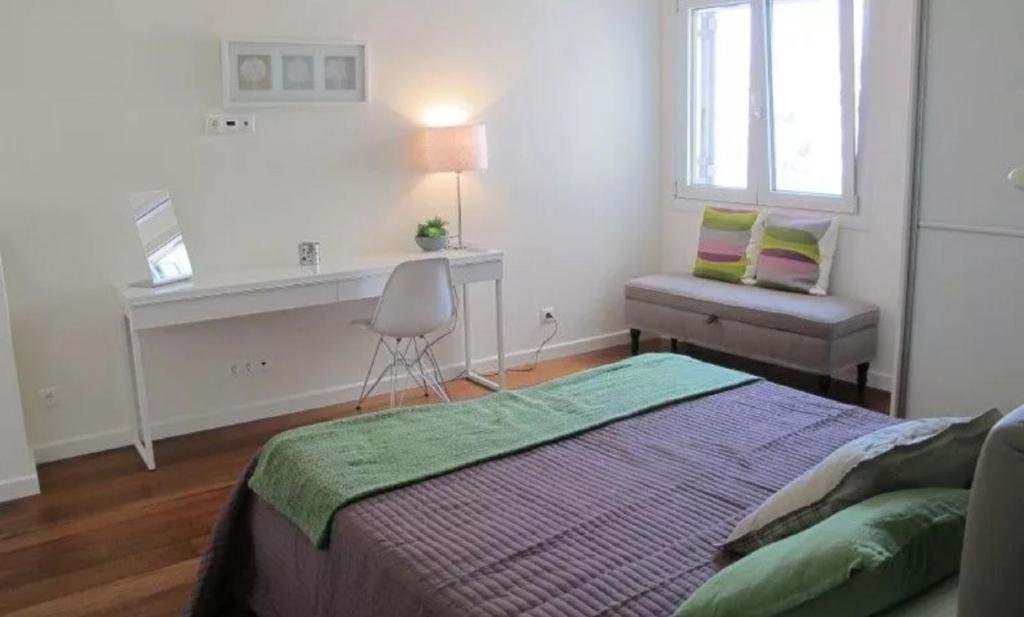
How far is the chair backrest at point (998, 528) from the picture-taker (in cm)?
125

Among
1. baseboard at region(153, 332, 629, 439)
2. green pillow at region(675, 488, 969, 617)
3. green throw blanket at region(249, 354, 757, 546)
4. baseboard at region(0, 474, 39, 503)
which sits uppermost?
green pillow at region(675, 488, 969, 617)

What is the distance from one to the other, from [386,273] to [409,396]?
81 centimetres

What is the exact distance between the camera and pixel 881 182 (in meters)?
4.94

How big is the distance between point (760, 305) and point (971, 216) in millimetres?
1337

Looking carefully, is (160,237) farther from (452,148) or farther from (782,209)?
(782,209)

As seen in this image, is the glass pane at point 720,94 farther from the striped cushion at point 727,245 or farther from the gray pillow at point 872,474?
the gray pillow at point 872,474

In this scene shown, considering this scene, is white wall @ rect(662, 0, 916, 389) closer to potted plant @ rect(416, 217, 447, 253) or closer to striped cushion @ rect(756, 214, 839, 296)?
striped cushion @ rect(756, 214, 839, 296)

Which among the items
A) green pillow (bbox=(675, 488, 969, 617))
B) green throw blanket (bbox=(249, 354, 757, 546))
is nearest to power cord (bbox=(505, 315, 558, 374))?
green throw blanket (bbox=(249, 354, 757, 546))

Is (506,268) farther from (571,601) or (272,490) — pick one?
(571,601)

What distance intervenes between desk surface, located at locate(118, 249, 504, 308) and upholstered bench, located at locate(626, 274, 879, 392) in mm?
1104

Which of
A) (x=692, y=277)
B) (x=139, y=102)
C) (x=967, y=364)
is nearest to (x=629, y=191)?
(x=692, y=277)

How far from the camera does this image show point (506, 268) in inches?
218

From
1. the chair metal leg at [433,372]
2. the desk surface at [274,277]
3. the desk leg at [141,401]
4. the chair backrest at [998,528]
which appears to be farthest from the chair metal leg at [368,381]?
the chair backrest at [998,528]

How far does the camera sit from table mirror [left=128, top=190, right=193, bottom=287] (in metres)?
4.12
